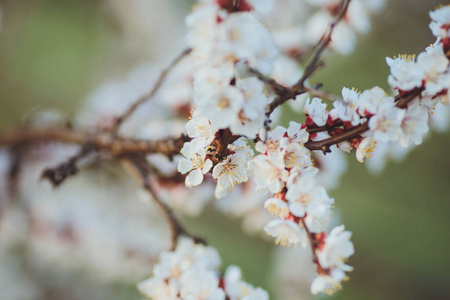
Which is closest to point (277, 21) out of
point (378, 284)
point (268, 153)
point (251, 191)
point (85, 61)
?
point (251, 191)

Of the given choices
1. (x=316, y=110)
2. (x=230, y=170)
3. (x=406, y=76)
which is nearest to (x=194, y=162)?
(x=230, y=170)

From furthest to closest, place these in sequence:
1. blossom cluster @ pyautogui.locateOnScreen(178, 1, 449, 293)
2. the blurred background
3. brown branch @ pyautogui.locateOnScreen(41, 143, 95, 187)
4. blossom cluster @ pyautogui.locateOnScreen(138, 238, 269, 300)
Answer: the blurred background
brown branch @ pyautogui.locateOnScreen(41, 143, 95, 187)
blossom cluster @ pyautogui.locateOnScreen(138, 238, 269, 300)
blossom cluster @ pyautogui.locateOnScreen(178, 1, 449, 293)

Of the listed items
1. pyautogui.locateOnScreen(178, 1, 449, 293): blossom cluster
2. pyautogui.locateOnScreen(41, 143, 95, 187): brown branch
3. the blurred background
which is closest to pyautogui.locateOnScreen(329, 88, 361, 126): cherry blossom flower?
pyautogui.locateOnScreen(178, 1, 449, 293): blossom cluster

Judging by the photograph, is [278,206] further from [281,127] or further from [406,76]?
[406,76]

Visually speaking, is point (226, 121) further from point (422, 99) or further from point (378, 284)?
point (378, 284)

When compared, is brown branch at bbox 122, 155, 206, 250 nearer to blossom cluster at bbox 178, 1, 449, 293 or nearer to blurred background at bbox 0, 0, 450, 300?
blossom cluster at bbox 178, 1, 449, 293

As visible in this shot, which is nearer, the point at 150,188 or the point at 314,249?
the point at 314,249
